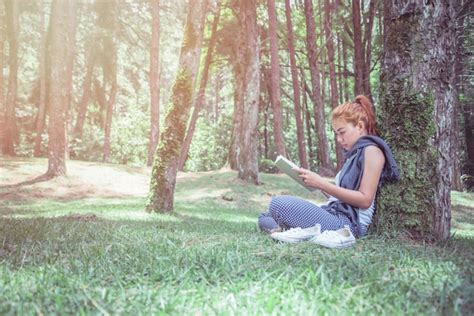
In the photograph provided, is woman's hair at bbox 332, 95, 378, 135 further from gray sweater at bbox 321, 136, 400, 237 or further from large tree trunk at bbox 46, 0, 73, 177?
large tree trunk at bbox 46, 0, 73, 177

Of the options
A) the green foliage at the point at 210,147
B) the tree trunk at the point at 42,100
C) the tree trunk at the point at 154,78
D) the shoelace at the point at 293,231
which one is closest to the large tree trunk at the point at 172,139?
the shoelace at the point at 293,231

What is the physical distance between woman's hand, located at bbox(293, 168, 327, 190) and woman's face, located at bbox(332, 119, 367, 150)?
0.50 metres

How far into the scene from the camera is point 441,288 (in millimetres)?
2340

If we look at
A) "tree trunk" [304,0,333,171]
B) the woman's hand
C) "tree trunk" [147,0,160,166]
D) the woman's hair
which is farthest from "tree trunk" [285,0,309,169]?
the woman's hand

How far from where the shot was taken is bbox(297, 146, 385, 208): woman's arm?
13.2 feet

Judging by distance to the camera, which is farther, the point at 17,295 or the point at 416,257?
the point at 416,257

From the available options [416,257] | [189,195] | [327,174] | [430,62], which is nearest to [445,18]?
[430,62]

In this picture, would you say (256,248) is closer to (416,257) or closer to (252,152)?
(416,257)

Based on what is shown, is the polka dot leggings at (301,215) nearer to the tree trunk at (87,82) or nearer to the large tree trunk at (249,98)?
the large tree trunk at (249,98)

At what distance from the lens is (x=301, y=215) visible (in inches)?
166

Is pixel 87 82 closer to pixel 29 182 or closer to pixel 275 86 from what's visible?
pixel 29 182

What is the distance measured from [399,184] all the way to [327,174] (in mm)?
15858

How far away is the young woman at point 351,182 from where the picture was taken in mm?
4035

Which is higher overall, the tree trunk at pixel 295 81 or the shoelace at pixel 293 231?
the tree trunk at pixel 295 81
